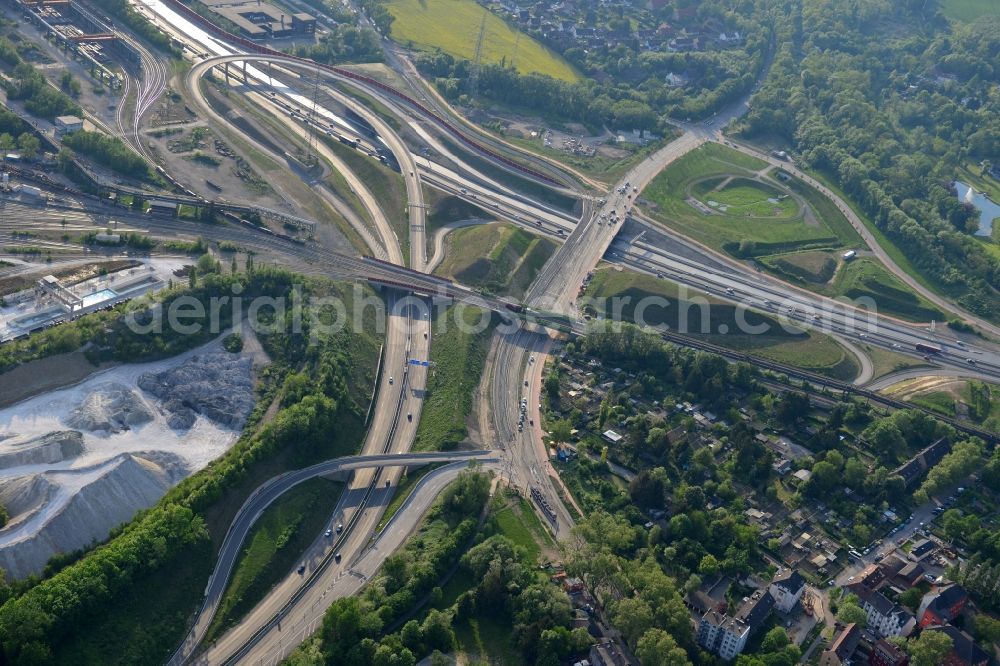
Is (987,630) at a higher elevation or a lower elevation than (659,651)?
higher

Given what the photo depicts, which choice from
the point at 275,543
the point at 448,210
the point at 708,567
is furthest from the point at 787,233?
the point at 275,543

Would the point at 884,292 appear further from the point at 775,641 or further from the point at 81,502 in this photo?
the point at 81,502

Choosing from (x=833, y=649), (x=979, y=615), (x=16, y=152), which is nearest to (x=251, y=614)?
(x=833, y=649)

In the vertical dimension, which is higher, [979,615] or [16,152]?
[16,152]

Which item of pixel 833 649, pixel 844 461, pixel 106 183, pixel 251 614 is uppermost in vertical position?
pixel 106 183

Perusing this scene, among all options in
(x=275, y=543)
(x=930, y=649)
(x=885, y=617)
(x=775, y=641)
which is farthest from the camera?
(x=275, y=543)

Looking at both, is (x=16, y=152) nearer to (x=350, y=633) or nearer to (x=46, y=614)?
(x=46, y=614)

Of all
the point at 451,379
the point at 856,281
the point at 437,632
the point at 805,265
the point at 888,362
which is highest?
the point at 805,265
